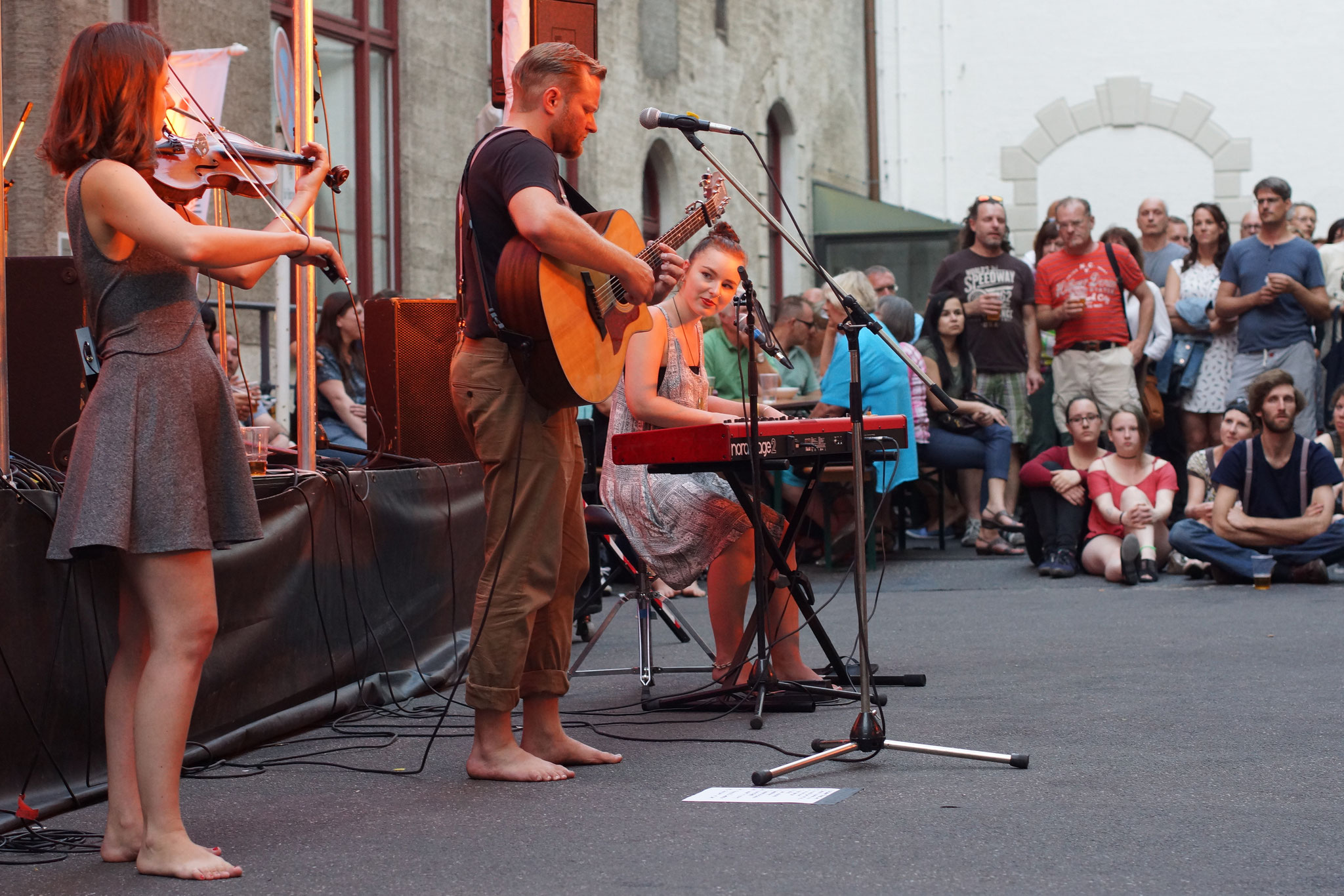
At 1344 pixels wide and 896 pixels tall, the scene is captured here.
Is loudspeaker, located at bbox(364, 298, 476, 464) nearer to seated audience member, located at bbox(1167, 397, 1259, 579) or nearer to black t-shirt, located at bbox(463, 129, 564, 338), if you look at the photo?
black t-shirt, located at bbox(463, 129, 564, 338)

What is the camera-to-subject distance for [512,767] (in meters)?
4.09

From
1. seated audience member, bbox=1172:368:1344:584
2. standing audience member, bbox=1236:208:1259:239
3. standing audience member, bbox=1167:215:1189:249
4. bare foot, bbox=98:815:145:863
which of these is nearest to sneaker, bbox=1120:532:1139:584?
seated audience member, bbox=1172:368:1344:584

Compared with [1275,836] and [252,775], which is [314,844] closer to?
[252,775]

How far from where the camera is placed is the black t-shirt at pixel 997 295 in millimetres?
10156

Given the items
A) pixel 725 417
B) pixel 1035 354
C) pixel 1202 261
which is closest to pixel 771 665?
pixel 725 417

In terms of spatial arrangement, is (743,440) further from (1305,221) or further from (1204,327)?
(1305,221)

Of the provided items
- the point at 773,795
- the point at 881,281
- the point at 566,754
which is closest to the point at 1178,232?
the point at 881,281

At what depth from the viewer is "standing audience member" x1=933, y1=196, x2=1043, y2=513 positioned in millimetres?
10141

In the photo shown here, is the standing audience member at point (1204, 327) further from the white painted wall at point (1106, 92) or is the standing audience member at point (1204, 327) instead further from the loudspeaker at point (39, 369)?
the white painted wall at point (1106, 92)

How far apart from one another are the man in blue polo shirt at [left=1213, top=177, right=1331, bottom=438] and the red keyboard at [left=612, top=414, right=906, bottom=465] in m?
5.85

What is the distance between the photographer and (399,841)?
3480mm

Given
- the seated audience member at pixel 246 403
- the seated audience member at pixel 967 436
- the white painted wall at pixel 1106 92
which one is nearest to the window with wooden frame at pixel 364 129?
the seated audience member at pixel 246 403

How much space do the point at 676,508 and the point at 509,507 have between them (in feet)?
4.34

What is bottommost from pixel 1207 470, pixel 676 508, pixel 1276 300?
pixel 1207 470
